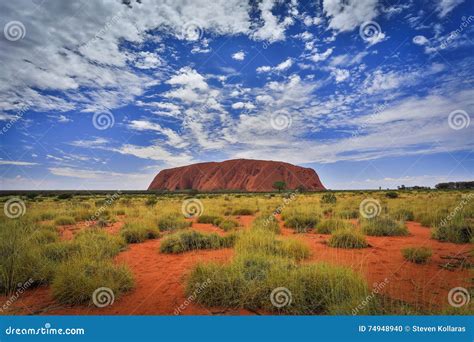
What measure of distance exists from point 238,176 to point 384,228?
392ft

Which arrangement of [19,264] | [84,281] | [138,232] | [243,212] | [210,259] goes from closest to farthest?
[84,281] → [19,264] → [210,259] → [138,232] → [243,212]

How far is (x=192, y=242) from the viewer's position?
759cm

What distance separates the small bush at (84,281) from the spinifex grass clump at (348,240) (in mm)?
5090

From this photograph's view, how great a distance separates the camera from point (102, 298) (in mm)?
4098

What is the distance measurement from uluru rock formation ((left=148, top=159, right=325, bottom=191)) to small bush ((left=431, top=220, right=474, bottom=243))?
107959mm

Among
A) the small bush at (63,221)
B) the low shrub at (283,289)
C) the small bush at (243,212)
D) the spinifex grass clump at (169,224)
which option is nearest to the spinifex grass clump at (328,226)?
the spinifex grass clump at (169,224)

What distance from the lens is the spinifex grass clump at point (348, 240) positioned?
282 inches

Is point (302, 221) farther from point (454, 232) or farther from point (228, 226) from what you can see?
point (454, 232)

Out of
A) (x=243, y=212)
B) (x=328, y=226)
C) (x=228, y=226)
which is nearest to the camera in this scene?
(x=328, y=226)

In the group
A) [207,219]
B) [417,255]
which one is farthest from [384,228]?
[207,219]

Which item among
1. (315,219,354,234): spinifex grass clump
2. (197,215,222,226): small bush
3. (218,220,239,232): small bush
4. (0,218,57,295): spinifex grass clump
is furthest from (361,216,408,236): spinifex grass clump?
(0,218,57,295): spinifex grass clump

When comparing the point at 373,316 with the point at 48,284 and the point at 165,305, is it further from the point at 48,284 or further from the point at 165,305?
the point at 48,284

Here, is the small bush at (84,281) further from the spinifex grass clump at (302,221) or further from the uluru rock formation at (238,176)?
the uluru rock formation at (238,176)

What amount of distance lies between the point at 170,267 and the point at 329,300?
3365 mm
